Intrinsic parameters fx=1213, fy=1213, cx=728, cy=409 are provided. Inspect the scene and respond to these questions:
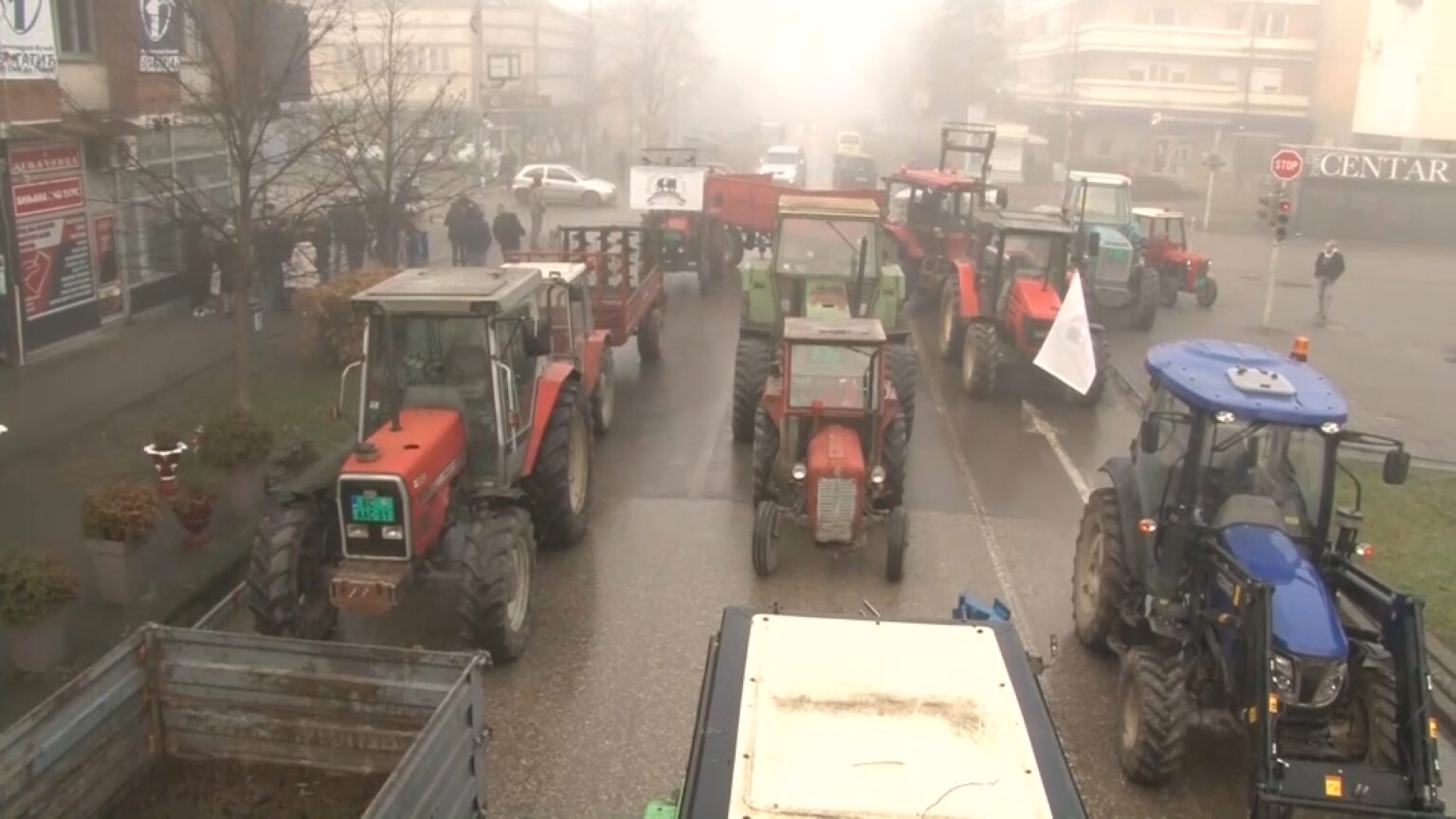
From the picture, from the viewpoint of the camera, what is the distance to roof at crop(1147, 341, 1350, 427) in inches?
273

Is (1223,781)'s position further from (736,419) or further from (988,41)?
(988,41)

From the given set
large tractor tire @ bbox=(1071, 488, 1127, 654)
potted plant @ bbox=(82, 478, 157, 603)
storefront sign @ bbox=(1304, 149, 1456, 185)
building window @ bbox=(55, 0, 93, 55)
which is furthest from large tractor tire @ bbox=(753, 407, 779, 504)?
storefront sign @ bbox=(1304, 149, 1456, 185)

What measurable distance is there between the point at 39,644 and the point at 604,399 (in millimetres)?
6910

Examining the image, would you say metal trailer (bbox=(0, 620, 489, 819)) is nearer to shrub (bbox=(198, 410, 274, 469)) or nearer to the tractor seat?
the tractor seat

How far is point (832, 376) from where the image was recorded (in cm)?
1055

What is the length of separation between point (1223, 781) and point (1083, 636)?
1712 mm

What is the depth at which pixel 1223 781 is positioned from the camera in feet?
23.9

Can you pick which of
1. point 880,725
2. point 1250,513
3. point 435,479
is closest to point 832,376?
point 435,479

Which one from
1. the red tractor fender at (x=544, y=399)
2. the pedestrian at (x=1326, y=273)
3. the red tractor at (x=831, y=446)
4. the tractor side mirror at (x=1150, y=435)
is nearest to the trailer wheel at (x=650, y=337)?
the red tractor fender at (x=544, y=399)

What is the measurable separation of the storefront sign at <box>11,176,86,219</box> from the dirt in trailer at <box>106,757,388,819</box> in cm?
1160

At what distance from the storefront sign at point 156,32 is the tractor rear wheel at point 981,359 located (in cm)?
1102

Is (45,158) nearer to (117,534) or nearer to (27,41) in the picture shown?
(27,41)

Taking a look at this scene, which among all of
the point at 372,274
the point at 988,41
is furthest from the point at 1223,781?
the point at 988,41

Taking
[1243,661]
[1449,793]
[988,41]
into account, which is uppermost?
[988,41]
